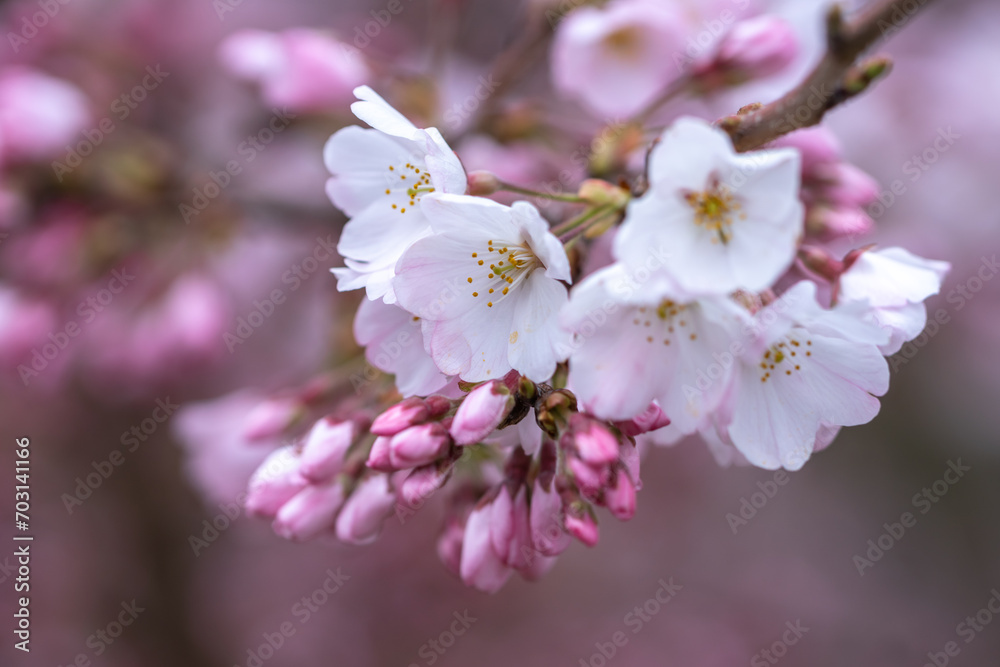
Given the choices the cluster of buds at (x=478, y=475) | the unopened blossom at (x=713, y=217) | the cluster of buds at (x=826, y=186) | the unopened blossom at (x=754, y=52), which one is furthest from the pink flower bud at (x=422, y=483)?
the unopened blossom at (x=754, y=52)

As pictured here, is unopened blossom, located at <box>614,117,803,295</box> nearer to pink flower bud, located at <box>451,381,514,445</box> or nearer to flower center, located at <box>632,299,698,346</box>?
flower center, located at <box>632,299,698,346</box>

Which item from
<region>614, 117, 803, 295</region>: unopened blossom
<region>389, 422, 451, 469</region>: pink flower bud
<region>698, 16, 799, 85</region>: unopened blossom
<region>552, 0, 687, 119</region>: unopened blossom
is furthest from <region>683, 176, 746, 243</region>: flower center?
<region>552, 0, 687, 119</region>: unopened blossom

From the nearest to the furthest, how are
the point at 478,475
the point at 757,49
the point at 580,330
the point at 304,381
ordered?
the point at 580,330, the point at 478,475, the point at 757,49, the point at 304,381

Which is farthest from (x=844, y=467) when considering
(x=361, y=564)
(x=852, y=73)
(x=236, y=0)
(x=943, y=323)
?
(x=236, y=0)

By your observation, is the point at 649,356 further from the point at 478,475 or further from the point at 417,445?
the point at 478,475

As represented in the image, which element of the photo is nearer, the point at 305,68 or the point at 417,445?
the point at 417,445

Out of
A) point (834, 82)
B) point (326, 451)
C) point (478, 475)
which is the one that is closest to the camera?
point (834, 82)

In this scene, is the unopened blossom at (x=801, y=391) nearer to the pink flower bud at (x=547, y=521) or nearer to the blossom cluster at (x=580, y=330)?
the blossom cluster at (x=580, y=330)

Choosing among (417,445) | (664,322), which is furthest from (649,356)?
(417,445)
